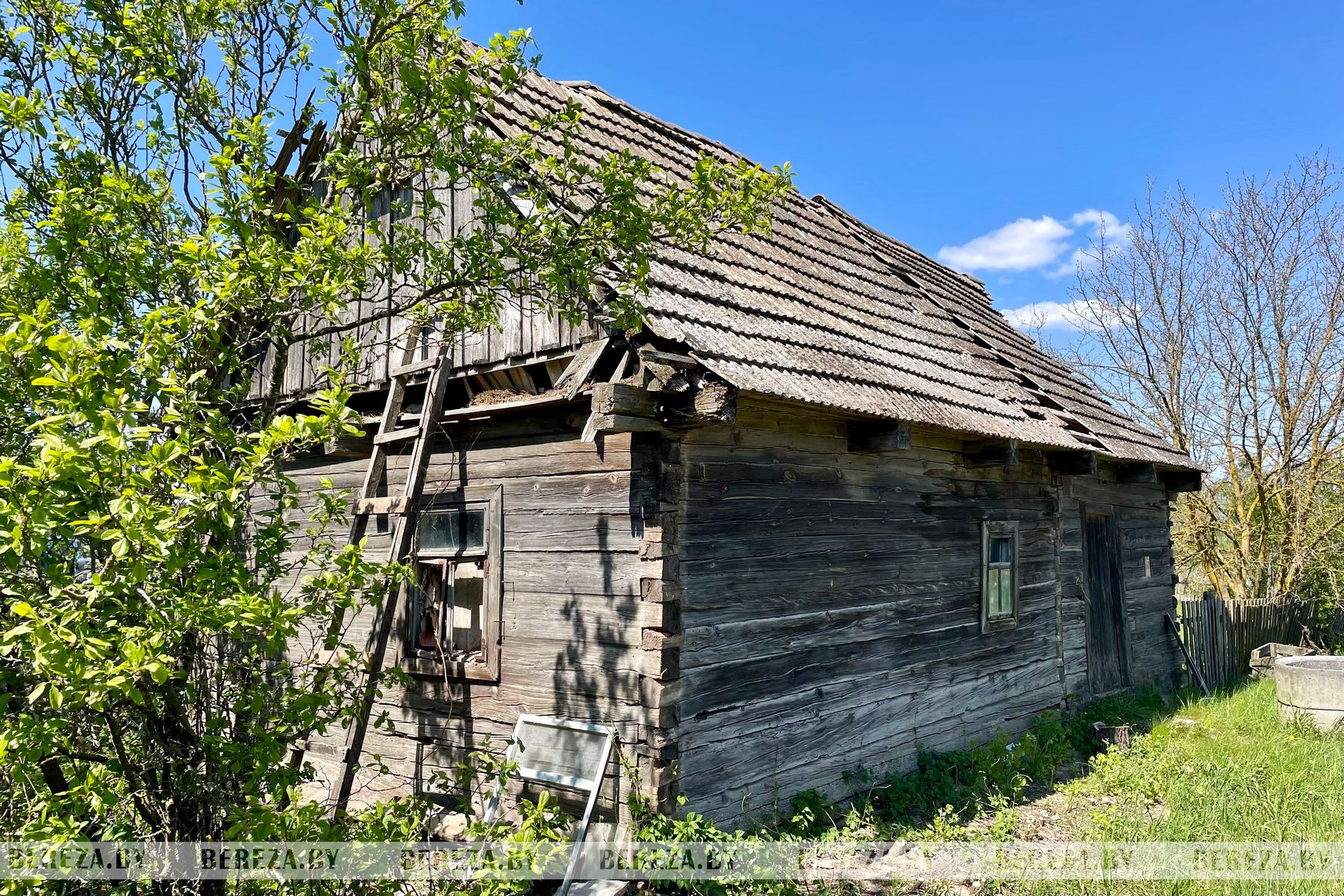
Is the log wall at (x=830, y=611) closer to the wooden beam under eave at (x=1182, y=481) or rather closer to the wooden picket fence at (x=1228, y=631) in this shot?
the wooden beam under eave at (x=1182, y=481)

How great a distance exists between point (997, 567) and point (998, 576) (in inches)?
4.3

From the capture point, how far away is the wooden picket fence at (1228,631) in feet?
43.1

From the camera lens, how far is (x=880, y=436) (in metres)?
6.76

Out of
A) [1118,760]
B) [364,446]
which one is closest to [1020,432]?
[1118,760]

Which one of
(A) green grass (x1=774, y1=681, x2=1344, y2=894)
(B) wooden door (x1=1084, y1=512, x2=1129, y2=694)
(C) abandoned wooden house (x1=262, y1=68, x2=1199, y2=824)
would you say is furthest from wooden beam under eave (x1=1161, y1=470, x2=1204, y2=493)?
(C) abandoned wooden house (x1=262, y1=68, x2=1199, y2=824)

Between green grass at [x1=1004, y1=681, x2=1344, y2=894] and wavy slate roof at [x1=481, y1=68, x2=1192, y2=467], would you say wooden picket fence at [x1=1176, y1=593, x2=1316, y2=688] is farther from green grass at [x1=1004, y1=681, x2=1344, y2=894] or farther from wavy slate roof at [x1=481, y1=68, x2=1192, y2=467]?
green grass at [x1=1004, y1=681, x2=1344, y2=894]

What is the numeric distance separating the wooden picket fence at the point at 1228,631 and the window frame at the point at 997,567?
5981mm

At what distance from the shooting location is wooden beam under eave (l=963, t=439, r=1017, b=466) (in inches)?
312

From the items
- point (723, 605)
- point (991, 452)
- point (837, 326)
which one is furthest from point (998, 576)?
point (723, 605)

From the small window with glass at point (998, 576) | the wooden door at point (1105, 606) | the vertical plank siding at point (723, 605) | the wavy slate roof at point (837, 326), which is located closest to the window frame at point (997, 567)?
the small window with glass at point (998, 576)

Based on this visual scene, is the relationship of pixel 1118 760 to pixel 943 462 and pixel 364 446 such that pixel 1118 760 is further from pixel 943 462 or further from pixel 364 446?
pixel 364 446

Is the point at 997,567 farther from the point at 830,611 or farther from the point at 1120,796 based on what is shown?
the point at 830,611

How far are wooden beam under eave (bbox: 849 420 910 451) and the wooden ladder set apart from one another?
10.7 ft

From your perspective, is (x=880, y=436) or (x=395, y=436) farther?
(x=880, y=436)
